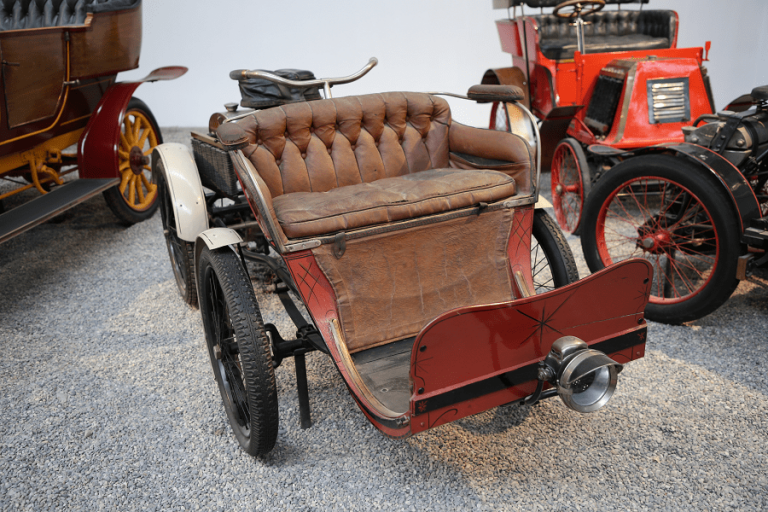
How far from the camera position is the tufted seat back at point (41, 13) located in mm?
3922

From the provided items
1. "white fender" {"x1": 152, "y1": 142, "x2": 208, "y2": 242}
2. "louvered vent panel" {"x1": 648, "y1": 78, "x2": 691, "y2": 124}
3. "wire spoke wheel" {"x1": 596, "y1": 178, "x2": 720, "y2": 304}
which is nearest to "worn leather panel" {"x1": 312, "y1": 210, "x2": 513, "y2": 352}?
"wire spoke wheel" {"x1": 596, "y1": 178, "x2": 720, "y2": 304}

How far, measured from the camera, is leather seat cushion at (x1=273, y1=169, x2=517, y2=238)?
72.8 inches

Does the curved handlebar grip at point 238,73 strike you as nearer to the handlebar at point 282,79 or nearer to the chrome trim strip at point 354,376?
the handlebar at point 282,79

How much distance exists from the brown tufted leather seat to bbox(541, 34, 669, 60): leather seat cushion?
6.96 ft

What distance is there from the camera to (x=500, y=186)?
6.77 feet

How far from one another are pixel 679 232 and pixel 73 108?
3.69 m

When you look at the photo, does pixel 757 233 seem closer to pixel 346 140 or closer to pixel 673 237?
pixel 673 237

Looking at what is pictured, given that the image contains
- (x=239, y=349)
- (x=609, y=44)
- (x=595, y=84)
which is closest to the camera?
(x=239, y=349)

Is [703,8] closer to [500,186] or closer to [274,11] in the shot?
[274,11]

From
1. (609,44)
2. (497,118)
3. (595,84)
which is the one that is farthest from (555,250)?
(497,118)

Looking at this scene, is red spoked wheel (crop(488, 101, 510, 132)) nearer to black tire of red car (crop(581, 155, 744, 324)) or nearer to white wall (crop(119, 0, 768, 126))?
white wall (crop(119, 0, 768, 126))

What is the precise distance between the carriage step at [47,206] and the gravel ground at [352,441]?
1.74ft

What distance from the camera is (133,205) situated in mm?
4184

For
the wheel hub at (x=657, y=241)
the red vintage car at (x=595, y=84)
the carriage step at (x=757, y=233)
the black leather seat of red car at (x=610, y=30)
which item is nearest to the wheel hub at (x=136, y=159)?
the red vintage car at (x=595, y=84)
